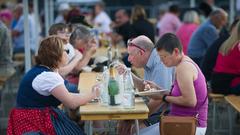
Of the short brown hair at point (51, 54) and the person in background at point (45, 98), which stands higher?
the short brown hair at point (51, 54)

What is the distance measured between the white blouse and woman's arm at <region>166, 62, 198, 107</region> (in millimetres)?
958

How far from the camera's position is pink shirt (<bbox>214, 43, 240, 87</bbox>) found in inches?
307

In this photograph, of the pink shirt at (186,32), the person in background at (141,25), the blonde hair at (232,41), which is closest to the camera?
the blonde hair at (232,41)

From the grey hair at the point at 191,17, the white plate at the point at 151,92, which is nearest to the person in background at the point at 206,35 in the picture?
the grey hair at the point at 191,17

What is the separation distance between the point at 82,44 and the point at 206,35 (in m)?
3.03

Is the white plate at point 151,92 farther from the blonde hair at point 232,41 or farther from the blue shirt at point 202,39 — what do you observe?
the blue shirt at point 202,39

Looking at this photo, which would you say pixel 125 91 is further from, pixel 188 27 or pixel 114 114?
pixel 188 27

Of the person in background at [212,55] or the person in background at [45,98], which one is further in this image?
the person in background at [212,55]

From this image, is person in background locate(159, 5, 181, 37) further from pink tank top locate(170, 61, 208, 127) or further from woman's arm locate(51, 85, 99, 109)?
woman's arm locate(51, 85, 99, 109)

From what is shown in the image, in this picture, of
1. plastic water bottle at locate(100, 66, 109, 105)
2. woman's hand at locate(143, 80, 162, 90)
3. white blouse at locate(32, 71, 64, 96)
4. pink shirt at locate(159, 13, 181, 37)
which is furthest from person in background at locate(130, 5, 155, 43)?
white blouse at locate(32, 71, 64, 96)

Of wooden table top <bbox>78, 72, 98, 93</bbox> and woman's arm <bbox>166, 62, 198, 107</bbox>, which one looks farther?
wooden table top <bbox>78, 72, 98, 93</bbox>

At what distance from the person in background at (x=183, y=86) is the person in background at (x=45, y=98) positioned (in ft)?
2.10

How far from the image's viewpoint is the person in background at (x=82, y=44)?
25.8ft

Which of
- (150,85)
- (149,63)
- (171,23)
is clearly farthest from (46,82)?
(171,23)
